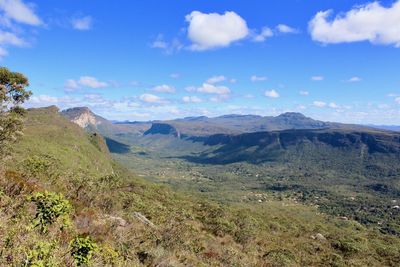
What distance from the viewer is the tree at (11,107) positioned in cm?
4228

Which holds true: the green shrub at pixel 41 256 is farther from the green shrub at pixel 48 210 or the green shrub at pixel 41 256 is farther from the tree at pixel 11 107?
the tree at pixel 11 107

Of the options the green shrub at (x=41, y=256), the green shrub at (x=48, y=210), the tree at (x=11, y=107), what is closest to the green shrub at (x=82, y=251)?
the green shrub at (x=41, y=256)

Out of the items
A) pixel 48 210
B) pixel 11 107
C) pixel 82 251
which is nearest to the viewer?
pixel 82 251

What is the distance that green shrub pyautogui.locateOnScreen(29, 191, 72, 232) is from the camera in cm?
1374

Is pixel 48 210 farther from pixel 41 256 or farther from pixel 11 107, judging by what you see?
pixel 11 107

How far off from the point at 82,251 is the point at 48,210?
3.52 meters

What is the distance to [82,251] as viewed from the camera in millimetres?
11406

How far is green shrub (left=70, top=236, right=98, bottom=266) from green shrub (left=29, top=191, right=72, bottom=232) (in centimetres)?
261

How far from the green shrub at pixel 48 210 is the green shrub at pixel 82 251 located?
2605 mm

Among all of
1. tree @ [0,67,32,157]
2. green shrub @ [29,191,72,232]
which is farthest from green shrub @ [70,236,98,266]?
tree @ [0,67,32,157]

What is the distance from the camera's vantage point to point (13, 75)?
48.4 m

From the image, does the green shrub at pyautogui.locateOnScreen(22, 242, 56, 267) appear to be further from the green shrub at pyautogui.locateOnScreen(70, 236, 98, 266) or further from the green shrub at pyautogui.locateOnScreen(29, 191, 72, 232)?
the green shrub at pyautogui.locateOnScreen(29, 191, 72, 232)

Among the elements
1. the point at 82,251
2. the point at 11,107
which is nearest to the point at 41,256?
the point at 82,251

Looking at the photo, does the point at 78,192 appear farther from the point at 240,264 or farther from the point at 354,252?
the point at 354,252
